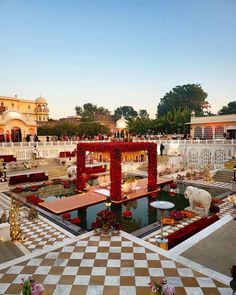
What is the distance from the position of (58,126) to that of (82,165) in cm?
3042

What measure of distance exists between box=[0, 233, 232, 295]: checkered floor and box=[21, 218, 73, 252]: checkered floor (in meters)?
1.43

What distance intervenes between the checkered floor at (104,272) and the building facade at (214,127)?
33405 millimetres

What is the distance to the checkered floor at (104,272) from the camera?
641 centimetres

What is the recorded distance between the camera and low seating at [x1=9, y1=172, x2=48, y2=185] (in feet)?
68.7

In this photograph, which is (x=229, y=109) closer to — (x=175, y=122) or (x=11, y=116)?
(x=175, y=122)

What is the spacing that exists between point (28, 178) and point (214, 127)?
3106cm

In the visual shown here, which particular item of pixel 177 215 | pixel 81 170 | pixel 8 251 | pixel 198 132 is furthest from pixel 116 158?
pixel 198 132

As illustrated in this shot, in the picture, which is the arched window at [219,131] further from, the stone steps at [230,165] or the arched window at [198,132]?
the stone steps at [230,165]

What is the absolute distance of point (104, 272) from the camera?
7.23m

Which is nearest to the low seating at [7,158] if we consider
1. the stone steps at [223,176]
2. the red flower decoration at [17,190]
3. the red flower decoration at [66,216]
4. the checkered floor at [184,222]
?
the red flower decoration at [17,190]

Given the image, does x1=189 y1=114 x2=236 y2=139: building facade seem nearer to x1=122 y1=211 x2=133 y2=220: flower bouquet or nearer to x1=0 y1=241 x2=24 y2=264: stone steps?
x1=122 y1=211 x2=133 y2=220: flower bouquet

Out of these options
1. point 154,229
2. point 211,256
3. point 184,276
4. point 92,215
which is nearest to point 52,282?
point 184,276

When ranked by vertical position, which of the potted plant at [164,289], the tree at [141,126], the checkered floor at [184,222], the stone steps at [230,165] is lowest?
the checkered floor at [184,222]

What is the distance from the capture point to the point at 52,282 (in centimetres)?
675
